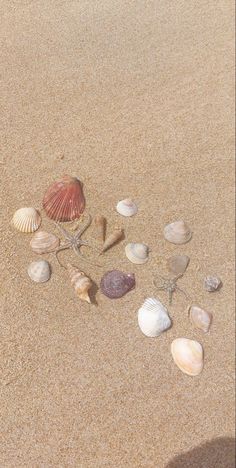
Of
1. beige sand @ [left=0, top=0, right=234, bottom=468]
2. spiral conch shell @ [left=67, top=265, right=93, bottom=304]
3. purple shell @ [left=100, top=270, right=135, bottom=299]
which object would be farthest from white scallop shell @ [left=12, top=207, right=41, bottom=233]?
purple shell @ [left=100, top=270, right=135, bottom=299]

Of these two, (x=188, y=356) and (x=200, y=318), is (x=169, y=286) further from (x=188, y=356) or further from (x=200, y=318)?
(x=188, y=356)

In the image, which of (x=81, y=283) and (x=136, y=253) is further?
(x=136, y=253)

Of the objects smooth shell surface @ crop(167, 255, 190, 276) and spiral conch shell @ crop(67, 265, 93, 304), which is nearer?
spiral conch shell @ crop(67, 265, 93, 304)

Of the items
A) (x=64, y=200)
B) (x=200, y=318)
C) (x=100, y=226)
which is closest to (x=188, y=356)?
(x=200, y=318)

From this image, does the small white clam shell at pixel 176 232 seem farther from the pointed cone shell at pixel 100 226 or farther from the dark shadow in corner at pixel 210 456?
the dark shadow in corner at pixel 210 456

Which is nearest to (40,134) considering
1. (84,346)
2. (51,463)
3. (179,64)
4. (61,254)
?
(61,254)

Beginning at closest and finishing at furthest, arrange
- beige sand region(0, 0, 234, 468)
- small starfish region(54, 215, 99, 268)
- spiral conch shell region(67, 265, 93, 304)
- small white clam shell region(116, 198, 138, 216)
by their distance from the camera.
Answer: beige sand region(0, 0, 234, 468) → spiral conch shell region(67, 265, 93, 304) → small starfish region(54, 215, 99, 268) → small white clam shell region(116, 198, 138, 216)

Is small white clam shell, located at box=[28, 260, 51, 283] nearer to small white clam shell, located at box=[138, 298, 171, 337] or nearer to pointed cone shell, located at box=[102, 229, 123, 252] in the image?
pointed cone shell, located at box=[102, 229, 123, 252]

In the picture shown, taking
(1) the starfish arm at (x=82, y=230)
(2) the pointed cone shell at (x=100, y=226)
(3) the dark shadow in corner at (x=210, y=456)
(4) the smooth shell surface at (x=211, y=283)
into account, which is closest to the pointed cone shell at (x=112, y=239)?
(2) the pointed cone shell at (x=100, y=226)
